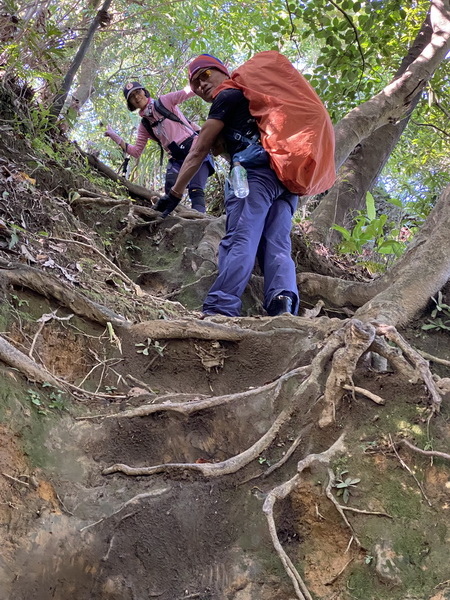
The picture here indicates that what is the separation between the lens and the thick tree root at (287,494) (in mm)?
1818

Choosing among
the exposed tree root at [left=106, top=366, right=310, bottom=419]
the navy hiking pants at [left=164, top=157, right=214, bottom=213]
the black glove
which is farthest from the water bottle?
the navy hiking pants at [left=164, top=157, right=214, bottom=213]

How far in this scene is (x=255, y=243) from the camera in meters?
3.78

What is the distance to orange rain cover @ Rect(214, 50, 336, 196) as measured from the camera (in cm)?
362

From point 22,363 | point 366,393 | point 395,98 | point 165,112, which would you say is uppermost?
point 395,98

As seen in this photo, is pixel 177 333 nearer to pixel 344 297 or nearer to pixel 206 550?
pixel 206 550

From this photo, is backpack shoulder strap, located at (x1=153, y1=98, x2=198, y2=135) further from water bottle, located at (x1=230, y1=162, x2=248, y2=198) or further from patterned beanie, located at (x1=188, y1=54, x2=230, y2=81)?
water bottle, located at (x1=230, y1=162, x2=248, y2=198)

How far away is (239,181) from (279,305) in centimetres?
88

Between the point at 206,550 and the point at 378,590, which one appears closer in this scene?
the point at 378,590

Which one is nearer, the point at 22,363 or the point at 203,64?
the point at 22,363

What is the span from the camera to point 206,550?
2035mm

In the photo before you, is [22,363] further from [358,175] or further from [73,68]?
[358,175]

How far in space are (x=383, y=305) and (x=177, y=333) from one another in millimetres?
1258

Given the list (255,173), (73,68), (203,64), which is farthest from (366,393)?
(73,68)

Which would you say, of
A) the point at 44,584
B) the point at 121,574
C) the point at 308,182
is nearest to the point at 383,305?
the point at 308,182
